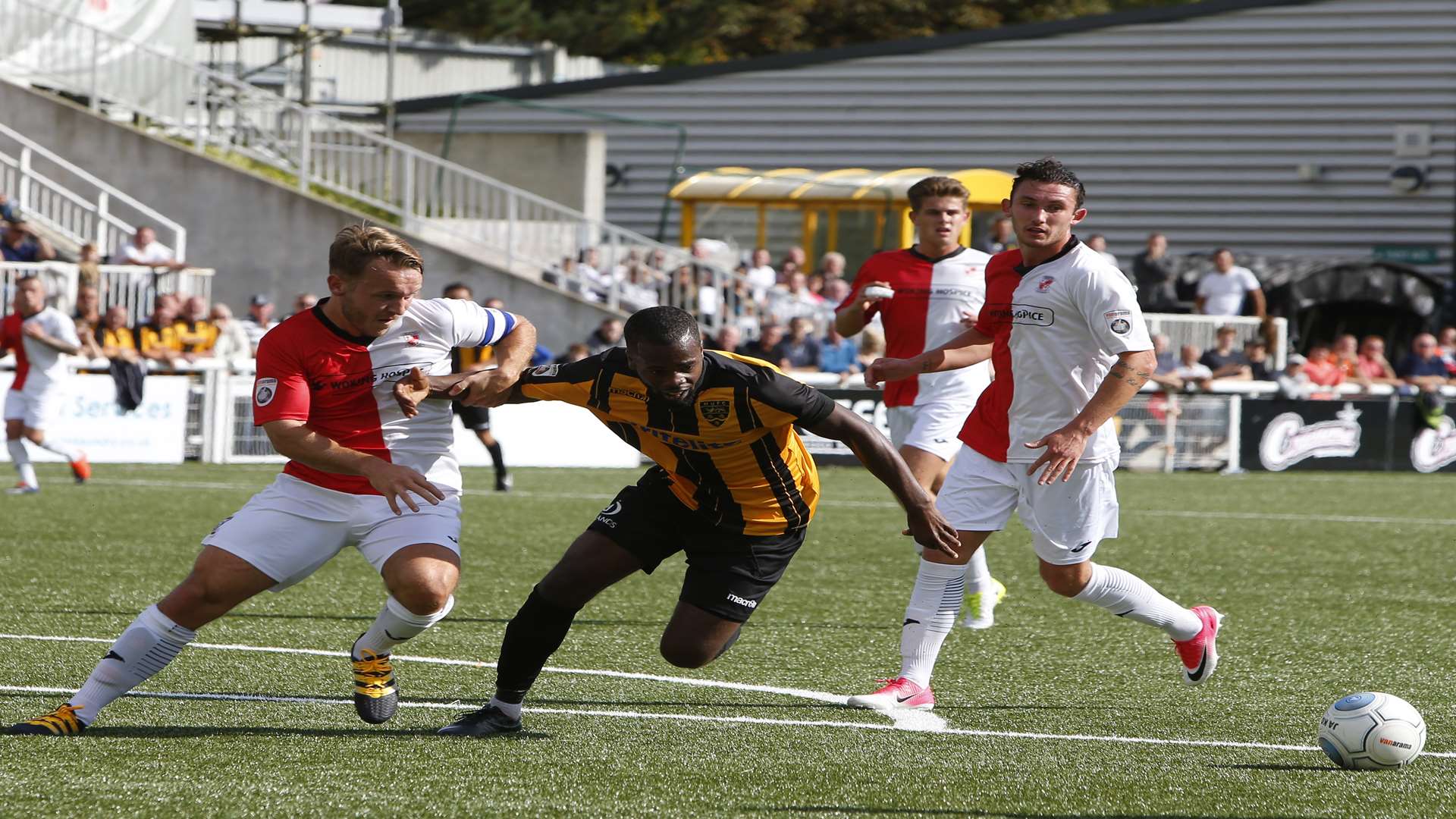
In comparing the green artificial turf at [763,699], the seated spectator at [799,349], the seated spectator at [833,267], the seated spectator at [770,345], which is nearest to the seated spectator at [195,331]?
the seated spectator at [770,345]

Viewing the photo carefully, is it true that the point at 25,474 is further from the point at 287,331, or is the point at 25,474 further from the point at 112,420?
the point at 287,331

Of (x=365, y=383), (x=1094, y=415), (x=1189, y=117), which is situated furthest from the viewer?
(x=1189, y=117)

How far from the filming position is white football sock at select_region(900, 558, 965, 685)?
6289 millimetres

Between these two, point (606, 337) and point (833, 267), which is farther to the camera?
point (833, 267)

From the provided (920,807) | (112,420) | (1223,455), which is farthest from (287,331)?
(1223,455)

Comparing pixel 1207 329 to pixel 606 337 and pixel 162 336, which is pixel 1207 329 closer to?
pixel 606 337

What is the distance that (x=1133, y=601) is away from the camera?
6.30 metres

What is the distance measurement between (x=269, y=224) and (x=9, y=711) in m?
17.3

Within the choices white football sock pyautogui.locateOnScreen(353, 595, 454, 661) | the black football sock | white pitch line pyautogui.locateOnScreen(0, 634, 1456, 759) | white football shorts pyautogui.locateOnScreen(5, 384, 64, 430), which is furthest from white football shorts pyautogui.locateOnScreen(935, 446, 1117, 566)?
white football shorts pyautogui.locateOnScreen(5, 384, 64, 430)

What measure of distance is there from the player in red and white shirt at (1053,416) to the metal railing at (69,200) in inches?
644

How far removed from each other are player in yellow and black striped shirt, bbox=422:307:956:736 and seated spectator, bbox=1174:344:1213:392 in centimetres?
1462

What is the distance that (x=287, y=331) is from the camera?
540 centimetres

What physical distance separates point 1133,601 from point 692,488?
170cm

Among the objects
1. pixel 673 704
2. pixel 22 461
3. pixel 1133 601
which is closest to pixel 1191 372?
pixel 22 461
